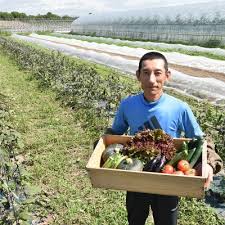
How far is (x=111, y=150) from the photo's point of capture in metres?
2.47

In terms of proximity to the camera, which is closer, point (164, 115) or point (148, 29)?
point (164, 115)

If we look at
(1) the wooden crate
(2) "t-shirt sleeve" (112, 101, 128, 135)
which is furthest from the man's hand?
(2) "t-shirt sleeve" (112, 101, 128, 135)

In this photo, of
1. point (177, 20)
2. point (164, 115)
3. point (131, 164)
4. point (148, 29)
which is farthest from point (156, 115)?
point (148, 29)

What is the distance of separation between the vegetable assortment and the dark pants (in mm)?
353

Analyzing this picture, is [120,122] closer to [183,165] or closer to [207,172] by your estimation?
[183,165]

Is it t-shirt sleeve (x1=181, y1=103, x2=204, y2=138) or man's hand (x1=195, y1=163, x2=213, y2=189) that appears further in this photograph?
t-shirt sleeve (x1=181, y1=103, x2=204, y2=138)

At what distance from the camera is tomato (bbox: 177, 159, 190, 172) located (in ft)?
7.52

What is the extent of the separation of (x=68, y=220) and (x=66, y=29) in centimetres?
6293

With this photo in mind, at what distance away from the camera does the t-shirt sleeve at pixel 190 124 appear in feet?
8.57

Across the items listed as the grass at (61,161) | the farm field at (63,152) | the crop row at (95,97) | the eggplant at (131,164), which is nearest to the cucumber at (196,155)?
the eggplant at (131,164)

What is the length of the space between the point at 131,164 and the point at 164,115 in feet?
1.52

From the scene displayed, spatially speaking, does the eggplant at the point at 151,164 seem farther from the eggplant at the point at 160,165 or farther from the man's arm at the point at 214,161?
the man's arm at the point at 214,161

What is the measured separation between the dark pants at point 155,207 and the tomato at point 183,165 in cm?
38

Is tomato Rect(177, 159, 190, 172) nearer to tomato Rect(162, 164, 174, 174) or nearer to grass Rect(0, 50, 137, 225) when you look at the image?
tomato Rect(162, 164, 174, 174)
